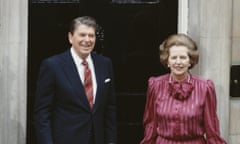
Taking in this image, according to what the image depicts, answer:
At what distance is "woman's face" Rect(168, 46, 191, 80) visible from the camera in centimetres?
509

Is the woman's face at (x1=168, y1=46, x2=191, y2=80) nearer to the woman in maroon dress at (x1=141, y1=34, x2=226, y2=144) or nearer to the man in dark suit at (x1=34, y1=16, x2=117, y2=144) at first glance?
the woman in maroon dress at (x1=141, y1=34, x2=226, y2=144)

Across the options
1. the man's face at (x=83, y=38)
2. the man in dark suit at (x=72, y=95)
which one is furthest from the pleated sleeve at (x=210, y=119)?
the man's face at (x=83, y=38)

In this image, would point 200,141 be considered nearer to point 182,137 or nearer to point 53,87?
point 182,137

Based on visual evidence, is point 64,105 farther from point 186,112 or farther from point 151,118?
point 186,112

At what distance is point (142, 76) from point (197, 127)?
1960 mm

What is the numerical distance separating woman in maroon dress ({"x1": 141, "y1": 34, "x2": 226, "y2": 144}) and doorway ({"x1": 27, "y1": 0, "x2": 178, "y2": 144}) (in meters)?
1.78

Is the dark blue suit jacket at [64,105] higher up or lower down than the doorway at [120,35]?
lower down

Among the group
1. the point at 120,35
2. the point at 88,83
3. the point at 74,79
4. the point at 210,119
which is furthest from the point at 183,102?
the point at 120,35

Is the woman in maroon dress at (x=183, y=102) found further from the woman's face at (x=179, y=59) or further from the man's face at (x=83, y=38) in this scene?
the man's face at (x=83, y=38)

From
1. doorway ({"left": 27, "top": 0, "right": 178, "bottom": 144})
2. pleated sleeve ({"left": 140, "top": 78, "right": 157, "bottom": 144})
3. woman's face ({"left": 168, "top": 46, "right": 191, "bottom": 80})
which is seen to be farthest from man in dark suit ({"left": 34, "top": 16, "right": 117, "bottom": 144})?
doorway ({"left": 27, "top": 0, "right": 178, "bottom": 144})

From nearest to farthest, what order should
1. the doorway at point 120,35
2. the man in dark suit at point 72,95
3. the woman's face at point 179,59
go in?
the woman's face at point 179,59, the man in dark suit at point 72,95, the doorway at point 120,35

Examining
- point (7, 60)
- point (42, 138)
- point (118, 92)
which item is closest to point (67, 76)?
point (42, 138)

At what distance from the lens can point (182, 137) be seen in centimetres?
517

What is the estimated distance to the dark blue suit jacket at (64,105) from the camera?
5.25 meters
